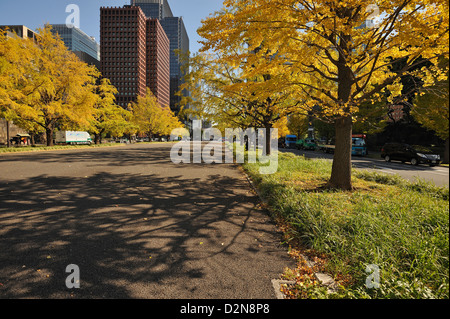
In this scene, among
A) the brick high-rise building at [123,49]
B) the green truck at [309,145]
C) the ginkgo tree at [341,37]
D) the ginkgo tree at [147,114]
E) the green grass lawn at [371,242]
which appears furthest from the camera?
the brick high-rise building at [123,49]

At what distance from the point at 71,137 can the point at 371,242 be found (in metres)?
47.2

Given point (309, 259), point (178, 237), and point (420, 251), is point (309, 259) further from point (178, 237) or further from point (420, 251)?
point (178, 237)

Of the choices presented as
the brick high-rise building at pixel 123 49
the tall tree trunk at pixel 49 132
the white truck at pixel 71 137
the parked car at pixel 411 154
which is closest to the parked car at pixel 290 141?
the parked car at pixel 411 154

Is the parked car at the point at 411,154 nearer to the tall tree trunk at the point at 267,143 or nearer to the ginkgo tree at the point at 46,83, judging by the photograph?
the tall tree trunk at the point at 267,143

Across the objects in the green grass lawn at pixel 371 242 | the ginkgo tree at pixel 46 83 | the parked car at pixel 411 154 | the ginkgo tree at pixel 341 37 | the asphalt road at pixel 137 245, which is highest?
the ginkgo tree at pixel 46 83

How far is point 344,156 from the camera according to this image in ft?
22.2

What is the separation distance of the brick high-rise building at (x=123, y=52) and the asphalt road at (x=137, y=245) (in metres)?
130

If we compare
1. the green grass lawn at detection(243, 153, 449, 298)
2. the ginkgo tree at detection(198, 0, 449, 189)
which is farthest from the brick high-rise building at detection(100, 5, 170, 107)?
the green grass lawn at detection(243, 153, 449, 298)

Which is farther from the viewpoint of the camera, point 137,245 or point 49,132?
point 49,132

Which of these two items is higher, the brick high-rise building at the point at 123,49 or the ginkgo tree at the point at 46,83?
the brick high-rise building at the point at 123,49

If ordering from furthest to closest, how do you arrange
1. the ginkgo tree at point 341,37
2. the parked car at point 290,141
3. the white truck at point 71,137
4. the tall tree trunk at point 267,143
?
1. the parked car at point 290,141
2. the white truck at point 71,137
3. the tall tree trunk at point 267,143
4. the ginkgo tree at point 341,37

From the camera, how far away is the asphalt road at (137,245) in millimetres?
2637

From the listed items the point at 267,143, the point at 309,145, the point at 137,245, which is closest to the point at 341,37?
the point at 137,245

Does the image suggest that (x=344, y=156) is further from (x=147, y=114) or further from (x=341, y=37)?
(x=147, y=114)
